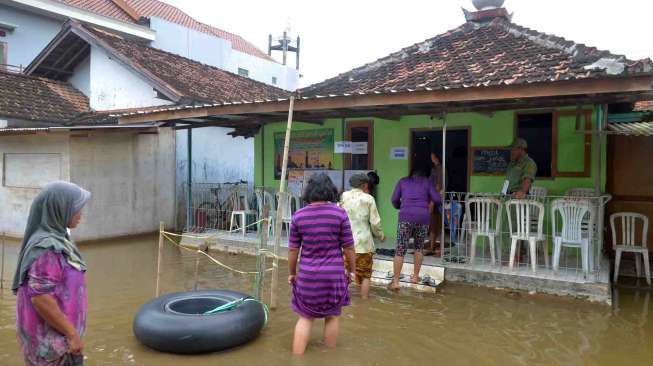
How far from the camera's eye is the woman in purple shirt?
249 inches

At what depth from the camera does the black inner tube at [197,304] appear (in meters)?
4.93

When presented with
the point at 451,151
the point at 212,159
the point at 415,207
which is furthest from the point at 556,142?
the point at 212,159

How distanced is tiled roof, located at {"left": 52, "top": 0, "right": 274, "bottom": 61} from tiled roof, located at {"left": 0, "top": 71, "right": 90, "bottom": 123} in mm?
6153

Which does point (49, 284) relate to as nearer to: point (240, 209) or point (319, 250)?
point (319, 250)

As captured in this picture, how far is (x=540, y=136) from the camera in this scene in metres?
8.09

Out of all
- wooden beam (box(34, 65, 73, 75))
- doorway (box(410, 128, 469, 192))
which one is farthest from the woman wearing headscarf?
wooden beam (box(34, 65, 73, 75))

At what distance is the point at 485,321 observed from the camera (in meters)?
5.49

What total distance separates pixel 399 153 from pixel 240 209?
3507 millimetres

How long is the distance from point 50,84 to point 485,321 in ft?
47.4

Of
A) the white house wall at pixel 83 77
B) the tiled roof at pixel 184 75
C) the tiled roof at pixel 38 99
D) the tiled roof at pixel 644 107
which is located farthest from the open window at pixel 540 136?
the white house wall at pixel 83 77

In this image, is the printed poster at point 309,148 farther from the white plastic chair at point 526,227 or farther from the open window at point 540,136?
the white plastic chair at point 526,227

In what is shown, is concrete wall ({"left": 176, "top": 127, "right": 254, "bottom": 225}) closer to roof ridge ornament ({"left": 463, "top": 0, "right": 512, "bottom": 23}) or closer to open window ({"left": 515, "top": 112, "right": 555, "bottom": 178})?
roof ridge ornament ({"left": 463, "top": 0, "right": 512, "bottom": 23})

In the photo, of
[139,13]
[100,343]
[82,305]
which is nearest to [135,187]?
[100,343]

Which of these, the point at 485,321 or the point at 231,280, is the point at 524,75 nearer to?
the point at 485,321
